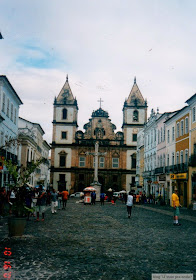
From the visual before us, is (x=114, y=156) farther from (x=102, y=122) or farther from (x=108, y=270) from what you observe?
(x=108, y=270)

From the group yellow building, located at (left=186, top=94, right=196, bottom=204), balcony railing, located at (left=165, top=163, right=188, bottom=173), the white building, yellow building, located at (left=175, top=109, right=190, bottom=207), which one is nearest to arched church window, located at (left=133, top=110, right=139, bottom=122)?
the white building

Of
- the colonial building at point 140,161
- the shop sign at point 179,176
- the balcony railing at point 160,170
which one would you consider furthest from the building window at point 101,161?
the shop sign at point 179,176

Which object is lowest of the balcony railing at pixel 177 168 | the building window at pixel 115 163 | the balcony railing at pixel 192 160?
the balcony railing at pixel 177 168

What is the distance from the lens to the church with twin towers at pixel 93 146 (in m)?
81.8

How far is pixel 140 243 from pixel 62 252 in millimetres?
3024

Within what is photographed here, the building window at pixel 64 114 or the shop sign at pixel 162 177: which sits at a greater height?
the building window at pixel 64 114

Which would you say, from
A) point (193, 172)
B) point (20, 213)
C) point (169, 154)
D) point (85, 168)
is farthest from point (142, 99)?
point (20, 213)

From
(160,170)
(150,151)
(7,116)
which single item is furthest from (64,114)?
(7,116)

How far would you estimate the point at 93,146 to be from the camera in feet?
276

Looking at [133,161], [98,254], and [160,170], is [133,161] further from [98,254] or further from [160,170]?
[98,254]

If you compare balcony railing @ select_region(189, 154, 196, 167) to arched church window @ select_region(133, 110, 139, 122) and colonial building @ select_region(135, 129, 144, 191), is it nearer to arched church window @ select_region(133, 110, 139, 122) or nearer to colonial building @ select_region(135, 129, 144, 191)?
colonial building @ select_region(135, 129, 144, 191)

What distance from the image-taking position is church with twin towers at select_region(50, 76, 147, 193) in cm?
8175

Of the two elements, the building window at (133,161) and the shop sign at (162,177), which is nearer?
the shop sign at (162,177)

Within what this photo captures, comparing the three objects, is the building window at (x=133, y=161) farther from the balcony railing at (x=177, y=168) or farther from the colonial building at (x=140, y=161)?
the balcony railing at (x=177, y=168)
